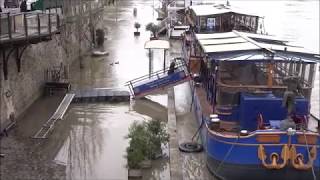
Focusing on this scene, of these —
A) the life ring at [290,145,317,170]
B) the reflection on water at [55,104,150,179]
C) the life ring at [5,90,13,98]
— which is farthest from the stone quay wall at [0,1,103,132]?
the life ring at [290,145,317,170]

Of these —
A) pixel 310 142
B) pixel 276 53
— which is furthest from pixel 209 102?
pixel 310 142

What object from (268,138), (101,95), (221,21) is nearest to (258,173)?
(268,138)

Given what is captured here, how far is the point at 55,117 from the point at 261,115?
8513 mm

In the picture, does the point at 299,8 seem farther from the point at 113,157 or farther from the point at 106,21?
the point at 113,157

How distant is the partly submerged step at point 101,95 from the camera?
70.4 ft

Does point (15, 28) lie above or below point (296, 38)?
above

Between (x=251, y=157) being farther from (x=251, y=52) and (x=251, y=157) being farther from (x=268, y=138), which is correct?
(x=251, y=52)

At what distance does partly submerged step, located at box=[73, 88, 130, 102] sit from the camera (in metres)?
21.5

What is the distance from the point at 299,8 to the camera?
246ft

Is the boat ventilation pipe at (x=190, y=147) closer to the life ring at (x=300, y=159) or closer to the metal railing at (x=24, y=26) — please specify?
the life ring at (x=300, y=159)

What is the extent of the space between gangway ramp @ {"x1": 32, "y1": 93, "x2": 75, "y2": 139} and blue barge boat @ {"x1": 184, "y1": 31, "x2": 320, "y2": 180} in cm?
555

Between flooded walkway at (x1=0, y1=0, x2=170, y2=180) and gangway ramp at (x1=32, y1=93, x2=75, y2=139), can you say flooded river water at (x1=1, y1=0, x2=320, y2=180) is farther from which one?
gangway ramp at (x1=32, y1=93, x2=75, y2=139)

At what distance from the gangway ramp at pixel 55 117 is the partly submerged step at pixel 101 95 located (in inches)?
17.8

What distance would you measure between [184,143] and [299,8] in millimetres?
64187
